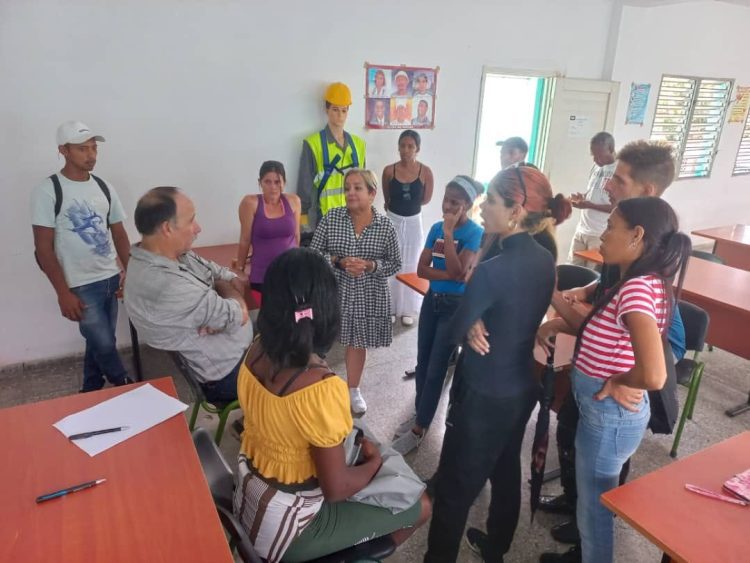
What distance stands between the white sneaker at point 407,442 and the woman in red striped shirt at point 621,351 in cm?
109

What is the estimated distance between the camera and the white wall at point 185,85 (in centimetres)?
299

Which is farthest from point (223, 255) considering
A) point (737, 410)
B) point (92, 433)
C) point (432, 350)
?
point (737, 410)

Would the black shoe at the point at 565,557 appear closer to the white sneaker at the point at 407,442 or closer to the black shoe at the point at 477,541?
the black shoe at the point at 477,541

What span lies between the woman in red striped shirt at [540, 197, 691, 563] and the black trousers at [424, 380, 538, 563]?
7.9 inches

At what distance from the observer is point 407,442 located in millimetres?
2627

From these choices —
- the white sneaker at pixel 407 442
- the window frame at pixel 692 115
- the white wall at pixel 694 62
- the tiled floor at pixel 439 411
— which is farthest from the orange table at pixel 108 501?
the window frame at pixel 692 115

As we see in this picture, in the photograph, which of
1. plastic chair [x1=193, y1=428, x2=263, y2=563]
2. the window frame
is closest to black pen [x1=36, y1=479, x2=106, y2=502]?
plastic chair [x1=193, y1=428, x2=263, y2=563]

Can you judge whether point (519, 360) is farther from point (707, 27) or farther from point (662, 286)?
point (707, 27)

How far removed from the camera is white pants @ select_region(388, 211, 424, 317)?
13.1 feet

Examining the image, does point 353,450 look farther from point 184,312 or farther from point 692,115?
point 692,115

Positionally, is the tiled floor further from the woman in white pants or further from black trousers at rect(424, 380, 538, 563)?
the woman in white pants

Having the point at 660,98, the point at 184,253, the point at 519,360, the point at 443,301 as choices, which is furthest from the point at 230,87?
the point at 660,98

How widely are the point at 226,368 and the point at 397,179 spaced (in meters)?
2.34

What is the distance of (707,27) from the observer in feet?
19.9
